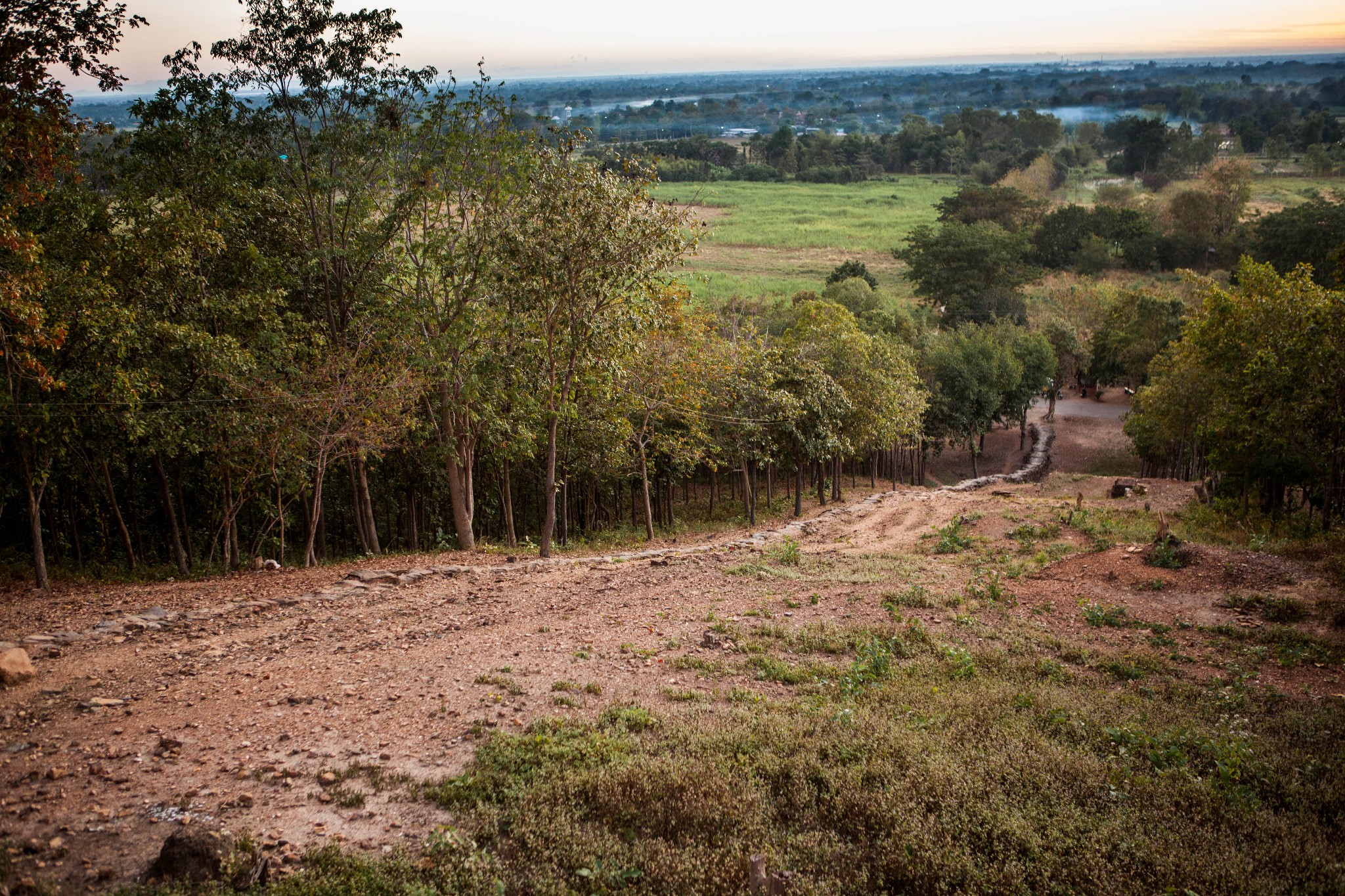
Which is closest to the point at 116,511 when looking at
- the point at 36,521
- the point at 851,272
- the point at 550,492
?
the point at 36,521

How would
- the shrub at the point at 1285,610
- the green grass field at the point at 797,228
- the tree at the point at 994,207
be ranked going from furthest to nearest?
the tree at the point at 994,207 < the green grass field at the point at 797,228 < the shrub at the point at 1285,610

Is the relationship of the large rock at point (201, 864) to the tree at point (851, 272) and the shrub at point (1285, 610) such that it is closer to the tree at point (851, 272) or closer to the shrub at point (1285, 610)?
the shrub at point (1285, 610)

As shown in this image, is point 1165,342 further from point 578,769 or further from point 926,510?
point 578,769

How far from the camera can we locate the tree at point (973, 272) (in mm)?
57719

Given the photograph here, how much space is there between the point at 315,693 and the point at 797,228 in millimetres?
85544

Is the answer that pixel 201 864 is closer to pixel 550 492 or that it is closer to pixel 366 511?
pixel 550 492

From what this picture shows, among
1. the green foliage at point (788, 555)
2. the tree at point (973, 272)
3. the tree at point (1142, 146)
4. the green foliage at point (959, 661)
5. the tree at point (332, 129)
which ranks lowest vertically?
the green foliage at point (788, 555)

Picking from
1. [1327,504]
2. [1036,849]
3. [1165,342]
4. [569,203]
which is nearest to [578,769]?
[1036,849]

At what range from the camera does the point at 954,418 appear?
40719mm

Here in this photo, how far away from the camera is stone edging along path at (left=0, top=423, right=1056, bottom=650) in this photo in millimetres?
10711

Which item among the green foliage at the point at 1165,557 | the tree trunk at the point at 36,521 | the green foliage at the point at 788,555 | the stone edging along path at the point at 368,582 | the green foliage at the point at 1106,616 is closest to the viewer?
the stone edging along path at the point at 368,582

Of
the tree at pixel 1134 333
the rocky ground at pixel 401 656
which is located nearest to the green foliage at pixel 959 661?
the rocky ground at pixel 401 656

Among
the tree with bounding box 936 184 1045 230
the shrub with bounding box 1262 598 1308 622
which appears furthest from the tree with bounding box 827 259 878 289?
the shrub with bounding box 1262 598 1308 622

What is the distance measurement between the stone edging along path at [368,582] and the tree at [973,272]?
38.2m
